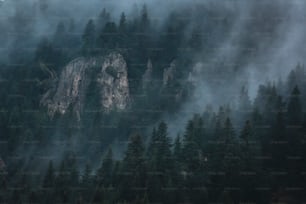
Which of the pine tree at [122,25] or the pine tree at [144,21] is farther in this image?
the pine tree at [144,21]

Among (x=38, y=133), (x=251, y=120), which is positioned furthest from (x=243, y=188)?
(x=38, y=133)

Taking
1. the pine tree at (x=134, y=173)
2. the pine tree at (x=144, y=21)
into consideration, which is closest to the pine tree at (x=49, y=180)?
the pine tree at (x=134, y=173)

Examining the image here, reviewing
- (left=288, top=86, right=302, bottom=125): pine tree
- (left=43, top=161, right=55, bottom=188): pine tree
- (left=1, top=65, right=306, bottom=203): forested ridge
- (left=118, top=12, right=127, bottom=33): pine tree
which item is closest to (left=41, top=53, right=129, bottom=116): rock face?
(left=118, top=12, right=127, bottom=33): pine tree

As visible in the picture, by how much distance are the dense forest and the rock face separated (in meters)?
0.64

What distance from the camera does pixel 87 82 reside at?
166 feet

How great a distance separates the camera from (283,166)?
32438 mm

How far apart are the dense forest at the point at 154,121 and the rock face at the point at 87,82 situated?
0.64 m

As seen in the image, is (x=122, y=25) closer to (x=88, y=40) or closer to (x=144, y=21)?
(x=144, y=21)

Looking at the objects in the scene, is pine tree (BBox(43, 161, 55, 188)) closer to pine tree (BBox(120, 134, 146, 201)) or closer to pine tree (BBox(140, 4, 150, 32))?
pine tree (BBox(120, 134, 146, 201))

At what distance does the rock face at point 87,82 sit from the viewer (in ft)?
162

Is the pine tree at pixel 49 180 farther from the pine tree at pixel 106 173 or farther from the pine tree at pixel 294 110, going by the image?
the pine tree at pixel 294 110

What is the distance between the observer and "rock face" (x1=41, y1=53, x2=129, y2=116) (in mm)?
49312

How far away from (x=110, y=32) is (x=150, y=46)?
154 inches

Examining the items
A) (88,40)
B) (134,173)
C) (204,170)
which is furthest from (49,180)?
(88,40)
